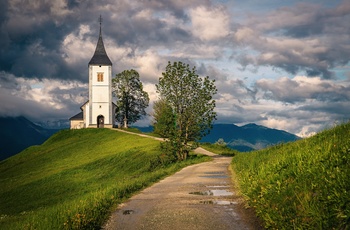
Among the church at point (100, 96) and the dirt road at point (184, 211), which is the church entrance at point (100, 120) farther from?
the dirt road at point (184, 211)

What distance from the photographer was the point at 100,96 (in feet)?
306

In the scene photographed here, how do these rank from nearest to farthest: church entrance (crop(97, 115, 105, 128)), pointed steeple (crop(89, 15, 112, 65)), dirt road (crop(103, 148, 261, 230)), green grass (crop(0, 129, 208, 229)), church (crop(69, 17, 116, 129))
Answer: dirt road (crop(103, 148, 261, 230)) < green grass (crop(0, 129, 208, 229)) < church (crop(69, 17, 116, 129)) < church entrance (crop(97, 115, 105, 128)) < pointed steeple (crop(89, 15, 112, 65))

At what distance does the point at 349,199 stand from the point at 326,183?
2.87 ft

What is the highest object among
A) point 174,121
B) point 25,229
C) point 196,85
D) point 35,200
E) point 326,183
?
point 196,85

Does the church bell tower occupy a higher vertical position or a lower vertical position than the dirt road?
higher

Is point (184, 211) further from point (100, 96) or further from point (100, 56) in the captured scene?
point (100, 56)

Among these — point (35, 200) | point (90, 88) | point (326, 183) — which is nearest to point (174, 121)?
point (35, 200)

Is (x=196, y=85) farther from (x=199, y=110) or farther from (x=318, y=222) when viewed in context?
(x=318, y=222)

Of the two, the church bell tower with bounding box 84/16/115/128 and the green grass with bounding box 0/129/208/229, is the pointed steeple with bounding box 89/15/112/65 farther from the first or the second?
→ the green grass with bounding box 0/129/208/229

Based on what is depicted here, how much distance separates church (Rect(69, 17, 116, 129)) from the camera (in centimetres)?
9169

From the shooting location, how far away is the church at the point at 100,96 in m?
91.7

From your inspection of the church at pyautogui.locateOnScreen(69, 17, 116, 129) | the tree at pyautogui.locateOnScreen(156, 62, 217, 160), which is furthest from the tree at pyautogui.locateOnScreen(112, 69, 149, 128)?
the tree at pyautogui.locateOnScreen(156, 62, 217, 160)

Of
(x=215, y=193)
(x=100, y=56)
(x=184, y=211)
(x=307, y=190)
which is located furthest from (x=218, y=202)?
(x=100, y=56)

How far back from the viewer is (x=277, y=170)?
1115cm
